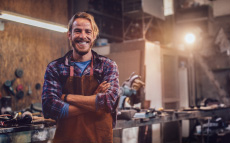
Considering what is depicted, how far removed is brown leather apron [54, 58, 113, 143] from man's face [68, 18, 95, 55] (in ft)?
0.53

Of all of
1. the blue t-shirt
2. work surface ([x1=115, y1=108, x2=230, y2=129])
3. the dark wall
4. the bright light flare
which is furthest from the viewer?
the bright light flare

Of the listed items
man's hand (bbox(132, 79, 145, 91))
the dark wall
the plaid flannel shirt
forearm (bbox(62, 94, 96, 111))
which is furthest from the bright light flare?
forearm (bbox(62, 94, 96, 111))

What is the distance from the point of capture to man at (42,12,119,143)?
6.15ft

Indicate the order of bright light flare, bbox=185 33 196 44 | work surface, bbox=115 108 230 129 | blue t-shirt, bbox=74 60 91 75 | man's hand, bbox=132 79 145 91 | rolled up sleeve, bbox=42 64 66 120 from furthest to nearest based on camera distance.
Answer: bright light flare, bbox=185 33 196 44
man's hand, bbox=132 79 145 91
work surface, bbox=115 108 230 129
blue t-shirt, bbox=74 60 91 75
rolled up sleeve, bbox=42 64 66 120

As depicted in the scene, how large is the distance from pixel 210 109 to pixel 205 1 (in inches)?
148

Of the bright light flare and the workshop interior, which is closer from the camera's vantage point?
the workshop interior

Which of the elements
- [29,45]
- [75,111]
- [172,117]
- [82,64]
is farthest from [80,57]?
[29,45]

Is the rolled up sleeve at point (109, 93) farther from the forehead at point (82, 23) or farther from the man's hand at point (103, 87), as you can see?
the forehead at point (82, 23)

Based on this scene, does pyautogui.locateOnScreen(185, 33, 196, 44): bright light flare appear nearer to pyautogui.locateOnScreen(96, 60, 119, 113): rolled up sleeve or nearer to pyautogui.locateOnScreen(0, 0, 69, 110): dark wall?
pyautogui.locateOnScreen(0, 0, 69, 110): dark wall

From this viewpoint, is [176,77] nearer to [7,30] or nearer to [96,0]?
[96,0]

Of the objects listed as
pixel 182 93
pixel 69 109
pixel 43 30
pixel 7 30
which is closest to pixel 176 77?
pixel 182 93

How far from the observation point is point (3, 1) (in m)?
→ 4.25

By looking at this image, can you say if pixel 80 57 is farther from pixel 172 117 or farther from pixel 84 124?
pixel 172 117

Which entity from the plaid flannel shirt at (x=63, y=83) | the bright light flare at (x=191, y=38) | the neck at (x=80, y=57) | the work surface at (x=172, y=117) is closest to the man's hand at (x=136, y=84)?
the work surface at (x=172, y=117)
